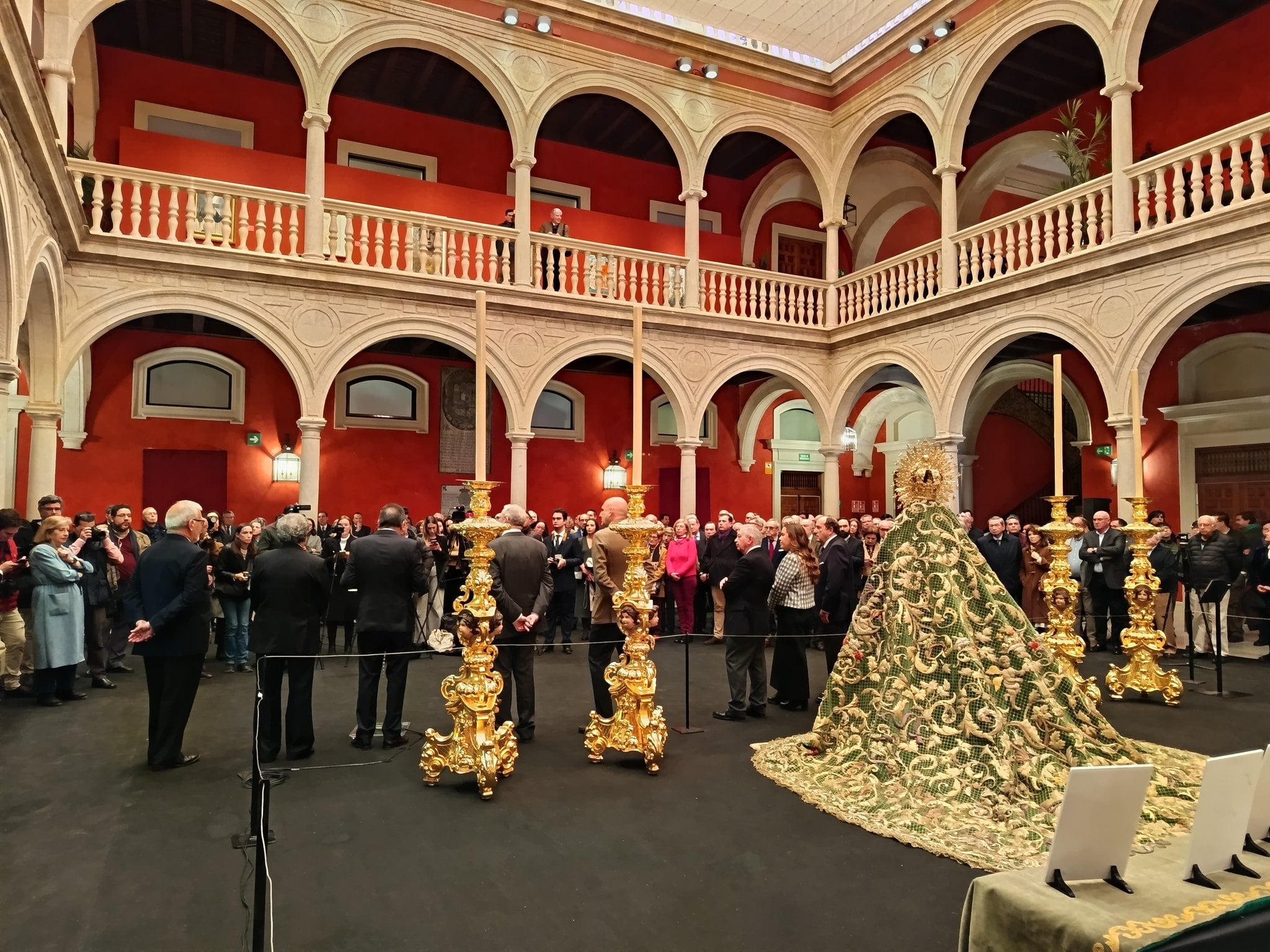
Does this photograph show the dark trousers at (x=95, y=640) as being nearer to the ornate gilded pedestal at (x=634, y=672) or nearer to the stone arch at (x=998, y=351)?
the ornate gilded pedestal at (x=634, y=672)

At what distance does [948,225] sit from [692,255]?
12.7 ft

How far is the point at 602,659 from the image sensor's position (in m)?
5.76

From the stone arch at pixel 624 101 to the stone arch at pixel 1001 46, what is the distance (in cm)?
383

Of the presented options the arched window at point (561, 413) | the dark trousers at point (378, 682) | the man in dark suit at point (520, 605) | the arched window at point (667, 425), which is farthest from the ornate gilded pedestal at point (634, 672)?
the arched window at point (667, 425)

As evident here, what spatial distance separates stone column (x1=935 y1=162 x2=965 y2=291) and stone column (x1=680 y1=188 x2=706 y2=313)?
3.64m

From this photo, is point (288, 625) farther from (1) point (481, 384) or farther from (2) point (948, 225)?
(2) point (948, 225)

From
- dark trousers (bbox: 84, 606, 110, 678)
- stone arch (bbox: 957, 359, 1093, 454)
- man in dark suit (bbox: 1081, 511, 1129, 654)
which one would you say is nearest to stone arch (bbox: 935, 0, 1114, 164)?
stone arch (bbox: 957, 359, 1093, 454)

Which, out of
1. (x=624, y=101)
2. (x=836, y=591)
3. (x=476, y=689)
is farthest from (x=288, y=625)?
(x=624, y=101)

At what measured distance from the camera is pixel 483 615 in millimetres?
4762

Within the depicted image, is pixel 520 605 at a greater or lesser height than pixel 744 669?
greater

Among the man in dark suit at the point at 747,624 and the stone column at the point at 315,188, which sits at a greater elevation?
the stone column at the point at 315,188

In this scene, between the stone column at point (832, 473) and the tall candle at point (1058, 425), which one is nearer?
the tall candle at point (1058, 425)

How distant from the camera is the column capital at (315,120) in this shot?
1066cm

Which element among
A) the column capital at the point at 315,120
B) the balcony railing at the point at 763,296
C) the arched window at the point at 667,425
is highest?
the column capital at the point at 315,120
